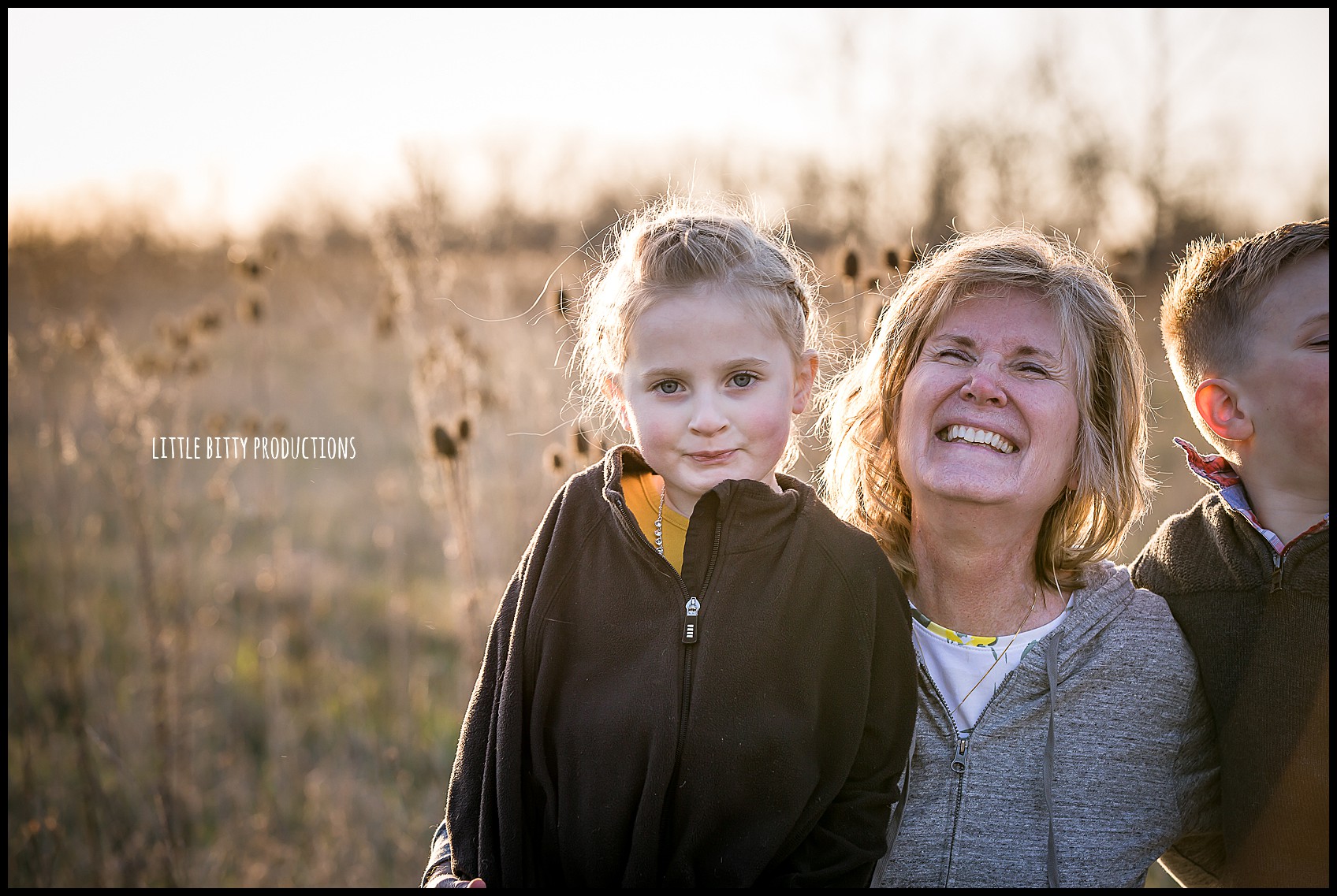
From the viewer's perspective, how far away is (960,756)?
6.99 ft

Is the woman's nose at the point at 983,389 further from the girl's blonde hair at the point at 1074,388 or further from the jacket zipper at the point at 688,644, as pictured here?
the jacket zipper at the point at 688,644

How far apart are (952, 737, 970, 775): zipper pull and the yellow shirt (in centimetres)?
78

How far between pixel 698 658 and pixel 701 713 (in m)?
0.11

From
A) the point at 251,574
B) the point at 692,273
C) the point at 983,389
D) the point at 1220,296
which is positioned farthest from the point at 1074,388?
the point at 251,574

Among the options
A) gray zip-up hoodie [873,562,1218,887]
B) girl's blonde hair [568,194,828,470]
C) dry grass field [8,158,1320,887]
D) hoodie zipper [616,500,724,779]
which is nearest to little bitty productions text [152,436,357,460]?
dry grass field [8,158,1320,887]

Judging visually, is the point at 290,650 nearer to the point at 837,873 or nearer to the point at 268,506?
the point at 268,506

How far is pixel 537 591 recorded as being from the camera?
2037 millimetres

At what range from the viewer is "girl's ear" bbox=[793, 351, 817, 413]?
6.91 ft

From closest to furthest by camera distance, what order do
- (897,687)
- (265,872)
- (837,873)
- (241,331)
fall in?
(837,873) → (897,687) → (265,872) → (241,331)

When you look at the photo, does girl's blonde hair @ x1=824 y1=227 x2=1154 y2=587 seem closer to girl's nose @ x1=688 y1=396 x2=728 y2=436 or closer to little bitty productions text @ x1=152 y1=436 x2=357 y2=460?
girl's nose @ x1=688 y1=396 x2=728 y2=436

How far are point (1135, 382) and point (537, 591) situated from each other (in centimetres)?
158

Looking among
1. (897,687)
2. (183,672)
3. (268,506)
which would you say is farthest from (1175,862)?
(183,672)

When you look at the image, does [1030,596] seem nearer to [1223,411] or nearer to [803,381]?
[1223,411]

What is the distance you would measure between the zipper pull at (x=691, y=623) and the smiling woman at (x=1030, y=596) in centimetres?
63
